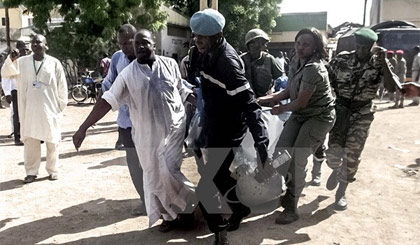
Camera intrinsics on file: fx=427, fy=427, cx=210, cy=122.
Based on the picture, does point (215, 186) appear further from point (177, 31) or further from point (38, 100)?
point (177, 31)

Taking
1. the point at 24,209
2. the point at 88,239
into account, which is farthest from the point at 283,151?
the point at 24,209

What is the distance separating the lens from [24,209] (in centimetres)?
436

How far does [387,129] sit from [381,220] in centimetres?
541

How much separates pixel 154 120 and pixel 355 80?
2.02m

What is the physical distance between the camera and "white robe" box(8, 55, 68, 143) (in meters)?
5.03

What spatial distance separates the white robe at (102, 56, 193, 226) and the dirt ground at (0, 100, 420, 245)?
422 millimetres

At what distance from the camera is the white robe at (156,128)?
132 inches

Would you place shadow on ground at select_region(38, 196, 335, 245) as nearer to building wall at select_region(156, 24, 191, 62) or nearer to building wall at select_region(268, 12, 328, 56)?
building wall at select_region(156, 24, 191, 62)

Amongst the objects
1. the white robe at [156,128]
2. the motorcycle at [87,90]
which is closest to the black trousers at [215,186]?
the white robe at [156,128]

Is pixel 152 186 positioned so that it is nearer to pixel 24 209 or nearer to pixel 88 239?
pixel 88 239

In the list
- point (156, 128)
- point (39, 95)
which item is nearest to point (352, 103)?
point (156, 128)

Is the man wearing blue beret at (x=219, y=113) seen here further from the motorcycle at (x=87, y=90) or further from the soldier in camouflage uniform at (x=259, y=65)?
the motorcycle at (x=87, y=90)

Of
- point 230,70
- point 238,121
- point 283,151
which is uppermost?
point 230,70

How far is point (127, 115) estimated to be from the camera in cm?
417
